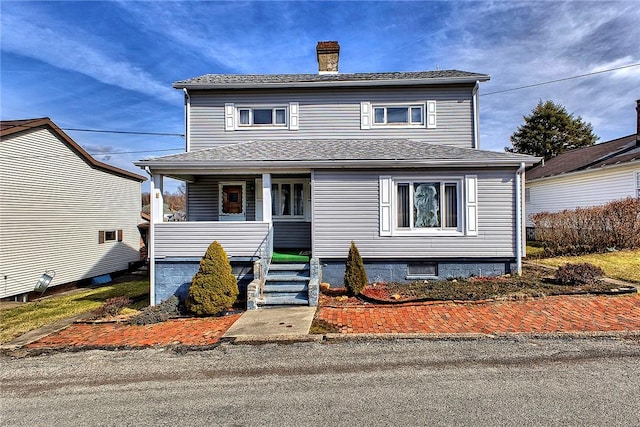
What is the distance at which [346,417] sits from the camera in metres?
3.34

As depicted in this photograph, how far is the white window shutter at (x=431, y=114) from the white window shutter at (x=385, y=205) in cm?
392

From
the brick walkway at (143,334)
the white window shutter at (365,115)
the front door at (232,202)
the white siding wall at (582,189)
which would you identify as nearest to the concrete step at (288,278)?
the brick walkway at (143,334)

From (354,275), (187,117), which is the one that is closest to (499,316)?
(354,275)

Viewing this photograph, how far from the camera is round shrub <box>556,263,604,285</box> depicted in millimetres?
8305

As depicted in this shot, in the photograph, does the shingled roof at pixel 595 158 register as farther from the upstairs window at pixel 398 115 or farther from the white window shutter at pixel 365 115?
the white window shutter at pixel 365 115

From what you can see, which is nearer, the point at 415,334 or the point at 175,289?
the point at 415,334

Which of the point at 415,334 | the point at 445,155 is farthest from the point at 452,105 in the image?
the point at 415,334

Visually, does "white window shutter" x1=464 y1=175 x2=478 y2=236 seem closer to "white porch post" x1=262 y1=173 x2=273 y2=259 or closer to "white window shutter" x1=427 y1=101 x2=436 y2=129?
"white window shutter" x1=427 y1=101 x2=436 y2=129

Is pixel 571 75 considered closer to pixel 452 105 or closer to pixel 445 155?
pixel 452 105

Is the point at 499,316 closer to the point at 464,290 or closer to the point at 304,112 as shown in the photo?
the point at 464,290

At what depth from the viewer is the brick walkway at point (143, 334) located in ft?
18.8

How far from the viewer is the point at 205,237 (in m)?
8.82

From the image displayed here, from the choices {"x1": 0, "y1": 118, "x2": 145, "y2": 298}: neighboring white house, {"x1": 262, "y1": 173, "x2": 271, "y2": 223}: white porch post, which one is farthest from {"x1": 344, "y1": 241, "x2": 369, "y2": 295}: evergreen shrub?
{"x1": 0, "y1": 118, "x2": 145, "y2": 298}: neighboring white house

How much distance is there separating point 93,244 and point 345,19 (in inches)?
592
